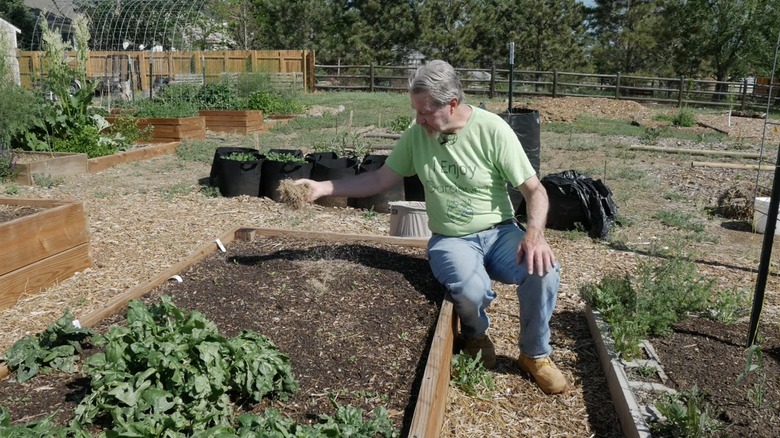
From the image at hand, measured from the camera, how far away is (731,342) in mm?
3211

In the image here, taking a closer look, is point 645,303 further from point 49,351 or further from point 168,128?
point 168,128

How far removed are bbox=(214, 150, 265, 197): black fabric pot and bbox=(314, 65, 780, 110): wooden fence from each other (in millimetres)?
14803

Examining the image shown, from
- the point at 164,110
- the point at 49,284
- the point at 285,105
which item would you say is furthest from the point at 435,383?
the point at 285,105

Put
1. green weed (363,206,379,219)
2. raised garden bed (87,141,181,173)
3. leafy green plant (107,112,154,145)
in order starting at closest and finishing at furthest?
green weed (363,206,379,219) → raised garden bed (87,141,181,173) → leafy green plant (107,112,154,145)

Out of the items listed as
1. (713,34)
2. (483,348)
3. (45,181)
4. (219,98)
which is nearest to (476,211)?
(483,348)

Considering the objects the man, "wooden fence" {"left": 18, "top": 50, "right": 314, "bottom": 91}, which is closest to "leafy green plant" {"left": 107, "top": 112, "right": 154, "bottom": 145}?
"wooden fence" {"left": 18, "top": 50, "right": 314, "bottom": 91}

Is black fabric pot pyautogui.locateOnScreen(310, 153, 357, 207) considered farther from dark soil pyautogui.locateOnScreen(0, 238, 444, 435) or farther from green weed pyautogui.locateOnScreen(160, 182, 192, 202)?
dark soil pyautogui.locateOnScreen(0, 238, 444, 435)

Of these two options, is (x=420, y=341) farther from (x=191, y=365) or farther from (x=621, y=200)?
(x=621, y=200)

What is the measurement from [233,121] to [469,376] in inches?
423

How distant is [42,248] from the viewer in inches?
164

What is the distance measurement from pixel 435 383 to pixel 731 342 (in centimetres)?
164

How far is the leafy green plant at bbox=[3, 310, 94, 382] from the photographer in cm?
252

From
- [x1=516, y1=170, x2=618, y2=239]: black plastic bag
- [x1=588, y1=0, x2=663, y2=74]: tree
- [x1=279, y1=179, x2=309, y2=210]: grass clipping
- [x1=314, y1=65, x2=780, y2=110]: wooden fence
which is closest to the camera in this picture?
[x1=279, y1=179, x2=309, y2=210]: grass clipping

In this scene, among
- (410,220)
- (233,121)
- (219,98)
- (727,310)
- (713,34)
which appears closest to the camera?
(727,310)
